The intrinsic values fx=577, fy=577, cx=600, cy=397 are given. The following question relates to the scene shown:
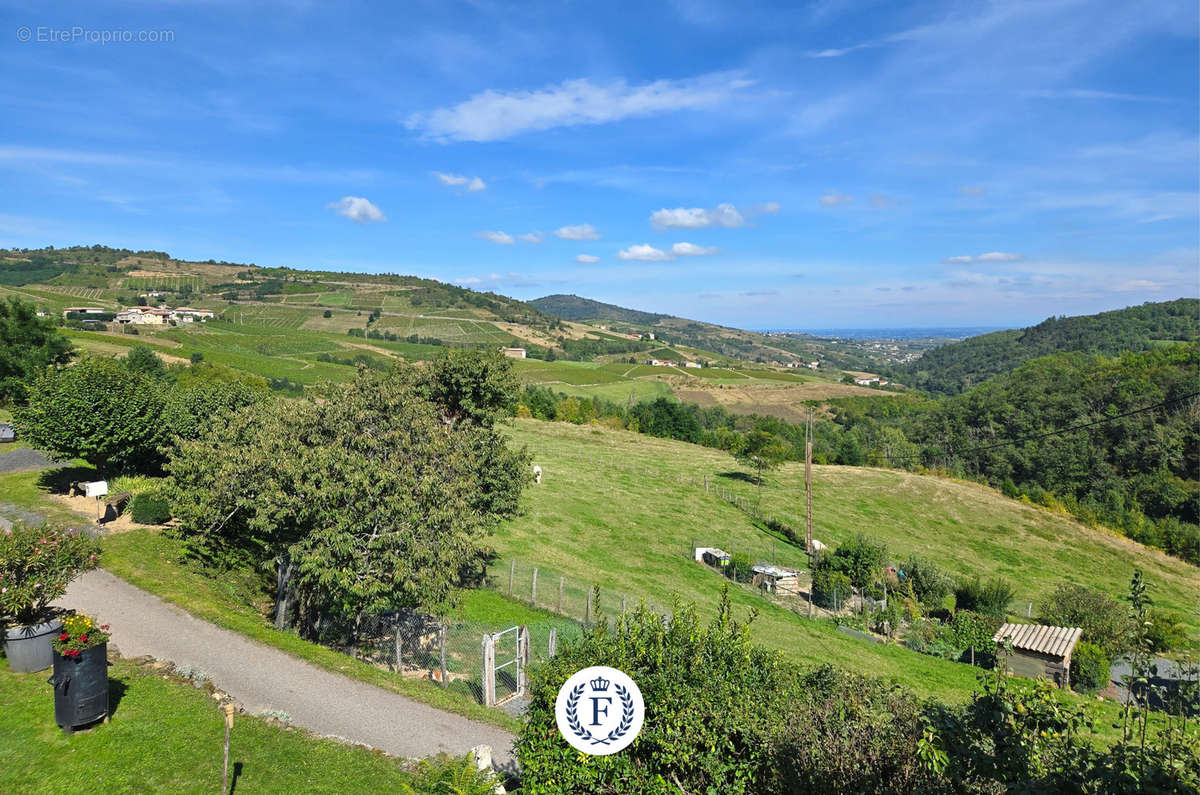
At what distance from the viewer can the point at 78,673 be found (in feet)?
29.8

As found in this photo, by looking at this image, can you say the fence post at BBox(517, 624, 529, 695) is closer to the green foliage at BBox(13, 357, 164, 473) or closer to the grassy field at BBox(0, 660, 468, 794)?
the grassy field at BBox(0, 660, 468, 794)

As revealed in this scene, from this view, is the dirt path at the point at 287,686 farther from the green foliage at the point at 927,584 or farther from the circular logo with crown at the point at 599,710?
the green foliage at the point at 927,584

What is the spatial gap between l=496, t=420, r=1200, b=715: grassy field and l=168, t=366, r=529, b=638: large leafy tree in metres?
11.2

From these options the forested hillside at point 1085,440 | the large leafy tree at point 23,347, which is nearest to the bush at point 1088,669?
the forested hillside at point 1085,440

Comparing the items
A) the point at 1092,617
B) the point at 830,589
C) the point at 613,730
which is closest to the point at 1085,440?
the point at 1092,617

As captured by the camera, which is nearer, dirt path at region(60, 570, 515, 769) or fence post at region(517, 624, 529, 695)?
dirt path at region(60, 570, 515, 769)

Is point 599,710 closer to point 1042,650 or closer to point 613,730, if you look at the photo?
point 613,730

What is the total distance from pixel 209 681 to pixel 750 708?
10.8 metres

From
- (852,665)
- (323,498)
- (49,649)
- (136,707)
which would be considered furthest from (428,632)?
(852,665)

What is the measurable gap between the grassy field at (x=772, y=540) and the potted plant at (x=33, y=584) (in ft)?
56.4

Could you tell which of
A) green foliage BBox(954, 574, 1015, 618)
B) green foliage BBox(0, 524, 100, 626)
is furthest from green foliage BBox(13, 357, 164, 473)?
green foliage BBox(954, 574, 1015, 618)

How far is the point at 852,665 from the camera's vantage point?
20562mm

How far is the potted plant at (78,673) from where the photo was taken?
8844 mm

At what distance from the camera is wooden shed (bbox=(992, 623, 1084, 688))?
21500 mm
